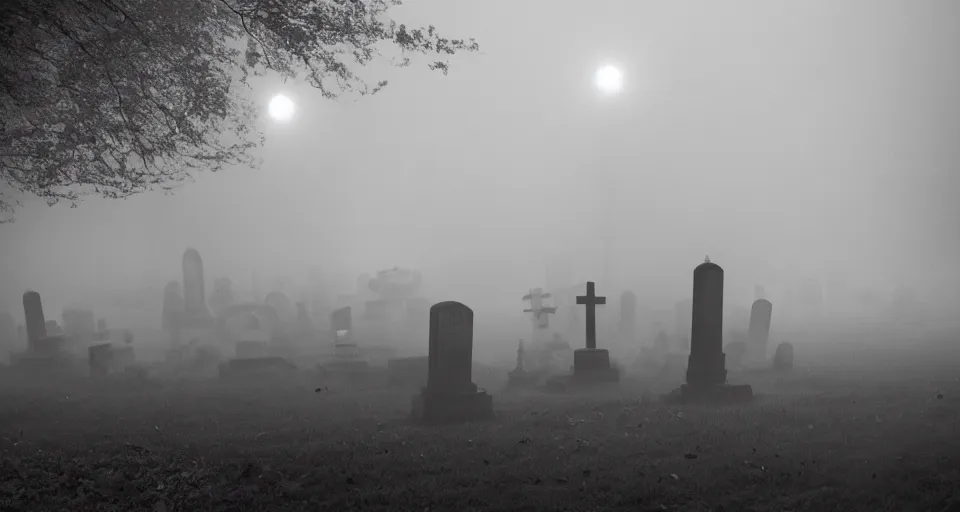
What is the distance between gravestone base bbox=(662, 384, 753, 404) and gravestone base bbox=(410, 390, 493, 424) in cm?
358

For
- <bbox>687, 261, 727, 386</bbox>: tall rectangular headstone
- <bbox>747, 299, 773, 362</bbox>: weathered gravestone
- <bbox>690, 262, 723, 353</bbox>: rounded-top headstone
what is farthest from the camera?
<bbox>747, 299, 773, 362</bbox>: weathered gravestone

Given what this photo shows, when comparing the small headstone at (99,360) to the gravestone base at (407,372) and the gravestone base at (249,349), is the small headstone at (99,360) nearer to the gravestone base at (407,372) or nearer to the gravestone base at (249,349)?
the gravestone base at (249,349)

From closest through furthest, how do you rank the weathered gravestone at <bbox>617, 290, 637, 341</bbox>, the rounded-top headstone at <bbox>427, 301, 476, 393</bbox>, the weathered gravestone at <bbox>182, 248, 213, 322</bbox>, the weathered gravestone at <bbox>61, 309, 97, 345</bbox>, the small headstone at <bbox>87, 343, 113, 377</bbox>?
the rounded-top headstone at <bbox>427, 301, 476, 393</bbox> < the small headstone at <bbox>87, 343, 113, 377</bbox> < the weathered gravestone at <bbox>182, 248, 213, 322</bbox> < the weathered gravestone at <bbox>61, 309, 97, 345</bbox> < the weathered gravestone at <bbox>617, 290, 637, 341</bbox>

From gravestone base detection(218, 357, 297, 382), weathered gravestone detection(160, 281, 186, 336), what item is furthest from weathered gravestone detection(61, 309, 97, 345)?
gravestone base detection(218, 357, 297, 382)

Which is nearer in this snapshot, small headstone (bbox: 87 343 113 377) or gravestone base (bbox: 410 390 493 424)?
gravestone base (bbox: 410 390 493 424)

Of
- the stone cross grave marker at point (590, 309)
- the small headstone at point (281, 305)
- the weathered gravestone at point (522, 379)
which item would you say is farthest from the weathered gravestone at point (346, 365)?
the small headstone at point (281, 305)

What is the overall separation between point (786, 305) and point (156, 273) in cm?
4604

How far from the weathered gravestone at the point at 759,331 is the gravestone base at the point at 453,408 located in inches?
476

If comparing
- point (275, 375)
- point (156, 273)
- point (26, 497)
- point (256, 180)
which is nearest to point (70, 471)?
point (26, 497)

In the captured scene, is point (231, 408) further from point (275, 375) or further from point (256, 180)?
point (256, 180)

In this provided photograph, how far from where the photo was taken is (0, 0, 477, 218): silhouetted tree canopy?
888 centimetres

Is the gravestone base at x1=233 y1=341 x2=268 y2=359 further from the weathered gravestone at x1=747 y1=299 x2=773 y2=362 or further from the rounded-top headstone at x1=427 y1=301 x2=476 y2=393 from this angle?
the weathered gravestone at x1=747 y1=299 x2=773 y2=362

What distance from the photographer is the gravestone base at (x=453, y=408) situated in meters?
10.5

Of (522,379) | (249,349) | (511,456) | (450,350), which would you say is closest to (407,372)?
(522,379)
